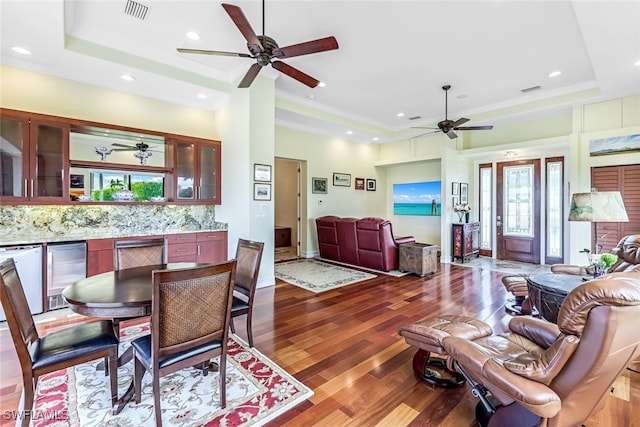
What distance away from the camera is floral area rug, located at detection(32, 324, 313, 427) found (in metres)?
1.78

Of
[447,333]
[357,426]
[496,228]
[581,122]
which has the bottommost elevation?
[357,426]

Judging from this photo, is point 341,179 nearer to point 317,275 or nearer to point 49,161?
point 317,275

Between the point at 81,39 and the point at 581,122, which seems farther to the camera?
the point at 581,122

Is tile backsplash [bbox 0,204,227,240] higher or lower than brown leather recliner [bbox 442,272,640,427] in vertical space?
higher

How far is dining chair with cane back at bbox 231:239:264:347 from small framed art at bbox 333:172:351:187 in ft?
16.6

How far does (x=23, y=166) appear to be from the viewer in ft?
11.2

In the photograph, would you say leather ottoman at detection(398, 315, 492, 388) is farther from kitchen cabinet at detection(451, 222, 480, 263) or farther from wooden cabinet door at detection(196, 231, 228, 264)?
kitchen cabinet at detection(451, 222, 480, 263)

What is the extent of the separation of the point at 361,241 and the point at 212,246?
2788 millimetres

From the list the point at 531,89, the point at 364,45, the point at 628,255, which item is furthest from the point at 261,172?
the point at 531,89

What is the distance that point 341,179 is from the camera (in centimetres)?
787

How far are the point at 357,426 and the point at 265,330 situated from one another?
1.51 m

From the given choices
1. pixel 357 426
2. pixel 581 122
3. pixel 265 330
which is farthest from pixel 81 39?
pixel 581 122

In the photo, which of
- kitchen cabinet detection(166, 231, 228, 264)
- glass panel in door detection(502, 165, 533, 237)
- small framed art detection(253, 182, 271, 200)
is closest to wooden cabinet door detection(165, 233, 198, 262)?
kitchen cabinet detection(166, 231, 228, 264)

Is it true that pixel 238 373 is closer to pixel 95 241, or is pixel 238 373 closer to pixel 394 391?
pixel 394 391
